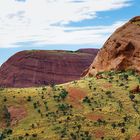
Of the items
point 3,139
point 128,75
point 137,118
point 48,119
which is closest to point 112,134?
point 137,118

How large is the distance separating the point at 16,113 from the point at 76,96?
802 cm

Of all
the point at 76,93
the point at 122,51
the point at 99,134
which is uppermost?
the point at 122,51

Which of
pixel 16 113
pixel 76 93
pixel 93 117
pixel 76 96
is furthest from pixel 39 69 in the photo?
pixel 93 117

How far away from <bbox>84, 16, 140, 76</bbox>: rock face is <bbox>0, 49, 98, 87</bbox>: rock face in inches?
3209

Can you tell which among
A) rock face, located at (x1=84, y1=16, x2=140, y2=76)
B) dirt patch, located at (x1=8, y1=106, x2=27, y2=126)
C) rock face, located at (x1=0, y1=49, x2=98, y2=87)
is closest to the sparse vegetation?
dirt patch, located at (x1=8, y1=106, x2=27, y2=126)

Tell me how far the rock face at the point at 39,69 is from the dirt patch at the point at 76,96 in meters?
95.1

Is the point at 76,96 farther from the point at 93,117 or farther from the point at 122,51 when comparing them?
the point at 122,51

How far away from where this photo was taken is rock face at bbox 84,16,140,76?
65.9 m

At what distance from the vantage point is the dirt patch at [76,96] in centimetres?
5334

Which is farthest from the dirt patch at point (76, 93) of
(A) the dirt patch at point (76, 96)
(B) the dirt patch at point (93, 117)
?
(B) the dirt patch at point (93, 117)

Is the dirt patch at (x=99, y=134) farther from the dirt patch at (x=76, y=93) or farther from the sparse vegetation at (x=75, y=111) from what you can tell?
the dirt patch at (x=76, y=93)

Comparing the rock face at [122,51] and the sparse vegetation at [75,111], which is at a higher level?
the rock face at [122,51]

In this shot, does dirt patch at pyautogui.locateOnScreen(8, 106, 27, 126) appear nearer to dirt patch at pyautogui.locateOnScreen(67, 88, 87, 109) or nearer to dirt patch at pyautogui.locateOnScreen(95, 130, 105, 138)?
dirt patch at pyautogui.locateOnScreen(67, 88, 87, 109)

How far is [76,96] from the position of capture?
55250mm
